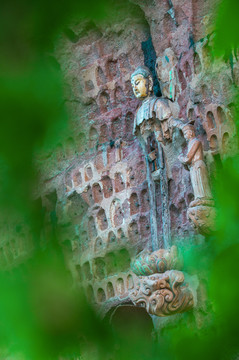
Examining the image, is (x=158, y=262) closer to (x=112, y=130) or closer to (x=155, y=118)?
(x=155, y=118)

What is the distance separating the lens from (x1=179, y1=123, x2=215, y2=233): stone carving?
533cm

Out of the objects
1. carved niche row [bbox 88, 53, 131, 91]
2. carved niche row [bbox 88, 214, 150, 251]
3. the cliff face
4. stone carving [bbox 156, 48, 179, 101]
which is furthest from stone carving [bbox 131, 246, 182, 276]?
carved niche row [bbox 88, 53, 131, 91]

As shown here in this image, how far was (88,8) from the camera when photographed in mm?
1990

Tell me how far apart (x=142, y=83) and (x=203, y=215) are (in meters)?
1.66

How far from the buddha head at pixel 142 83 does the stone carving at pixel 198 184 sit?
791 mm

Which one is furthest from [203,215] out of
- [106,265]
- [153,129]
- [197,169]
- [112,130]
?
[112,130]

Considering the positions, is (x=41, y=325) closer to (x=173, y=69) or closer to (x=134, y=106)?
(x=173, y=69)

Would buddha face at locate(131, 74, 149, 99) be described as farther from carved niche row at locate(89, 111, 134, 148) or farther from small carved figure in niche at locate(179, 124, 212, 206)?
small carved figure in niche at locate(179, 124, 212, 206)

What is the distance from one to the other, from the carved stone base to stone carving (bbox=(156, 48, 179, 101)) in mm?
1205

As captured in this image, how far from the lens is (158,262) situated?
18.9 ft

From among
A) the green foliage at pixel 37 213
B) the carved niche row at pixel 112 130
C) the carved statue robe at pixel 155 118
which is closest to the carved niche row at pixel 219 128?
the carved statue robe at pixel 155 118

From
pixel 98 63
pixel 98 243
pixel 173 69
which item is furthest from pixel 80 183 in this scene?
pixel 173 69

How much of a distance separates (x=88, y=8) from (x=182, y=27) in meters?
4.28

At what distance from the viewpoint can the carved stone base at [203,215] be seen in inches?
209
